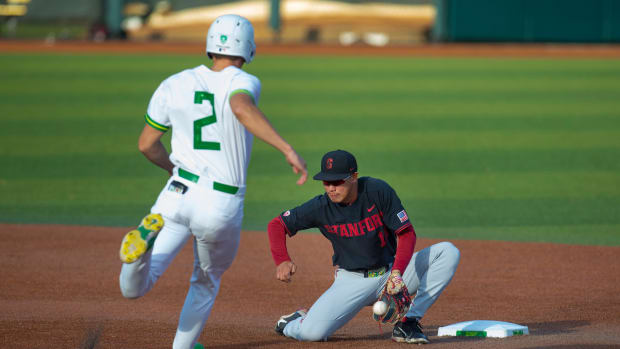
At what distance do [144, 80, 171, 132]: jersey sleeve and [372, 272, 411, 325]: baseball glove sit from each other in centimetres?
153

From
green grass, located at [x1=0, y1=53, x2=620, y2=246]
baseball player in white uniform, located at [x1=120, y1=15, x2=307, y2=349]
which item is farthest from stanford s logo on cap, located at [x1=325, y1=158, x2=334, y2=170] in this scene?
green grass, located at [x1=0, y1=53, x2=620, y2=246]

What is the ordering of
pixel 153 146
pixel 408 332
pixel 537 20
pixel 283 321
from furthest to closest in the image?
pixel 537 20
pixel 283 321
pixel 408 332
pixel 153 146

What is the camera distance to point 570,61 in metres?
24.0

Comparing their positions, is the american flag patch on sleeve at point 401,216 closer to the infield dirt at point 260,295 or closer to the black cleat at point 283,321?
the infield dirt at point 260,295

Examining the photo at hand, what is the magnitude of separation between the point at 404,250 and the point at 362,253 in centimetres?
33

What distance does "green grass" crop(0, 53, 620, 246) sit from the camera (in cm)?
894

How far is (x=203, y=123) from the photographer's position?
3.95 m

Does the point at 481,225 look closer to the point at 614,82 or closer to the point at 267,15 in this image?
the point at 614,82

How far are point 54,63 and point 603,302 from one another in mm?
19414

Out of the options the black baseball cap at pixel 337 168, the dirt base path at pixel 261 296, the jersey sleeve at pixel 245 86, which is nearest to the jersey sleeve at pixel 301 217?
the black baseball cap at pixel 337 168

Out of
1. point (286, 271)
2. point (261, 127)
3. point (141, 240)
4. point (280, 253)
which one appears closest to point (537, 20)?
point (280, 253)

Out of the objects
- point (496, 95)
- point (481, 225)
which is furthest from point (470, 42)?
point (481, 225)

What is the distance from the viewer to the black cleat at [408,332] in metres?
4.81

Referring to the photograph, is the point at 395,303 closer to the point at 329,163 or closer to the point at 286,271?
the point at 286,271
